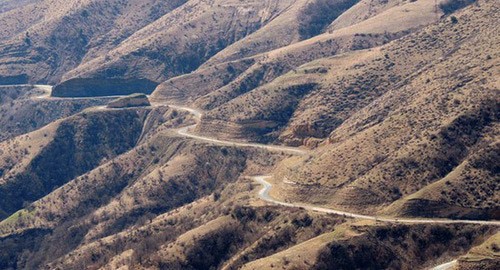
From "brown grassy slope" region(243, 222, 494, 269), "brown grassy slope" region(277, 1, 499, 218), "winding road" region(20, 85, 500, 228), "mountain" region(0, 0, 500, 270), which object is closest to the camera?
"brown grassy slope" region(243, 222, 494, 269)

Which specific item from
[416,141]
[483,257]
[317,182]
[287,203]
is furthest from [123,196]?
[483,257]

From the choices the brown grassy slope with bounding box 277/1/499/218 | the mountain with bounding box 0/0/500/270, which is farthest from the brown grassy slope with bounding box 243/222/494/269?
the brown grassy slope with bounding box 277/1/499/218

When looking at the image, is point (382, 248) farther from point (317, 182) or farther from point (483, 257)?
point (317, 182)

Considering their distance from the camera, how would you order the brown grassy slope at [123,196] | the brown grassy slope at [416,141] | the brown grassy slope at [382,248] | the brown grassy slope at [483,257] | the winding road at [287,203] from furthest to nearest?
the brown grassy slope at [123,196] < the brown grassy slope at [416,141] < the winding road at [287,203] < the brown grassy slope at [382,248] < the brown grassy slope at [483,257]

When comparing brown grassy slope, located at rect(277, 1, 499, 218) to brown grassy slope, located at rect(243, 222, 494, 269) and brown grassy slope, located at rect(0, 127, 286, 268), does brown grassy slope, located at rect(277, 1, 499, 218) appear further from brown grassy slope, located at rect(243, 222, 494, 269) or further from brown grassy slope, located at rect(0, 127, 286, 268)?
brown grassy slope, located at rect(0, 127, 286, 268)

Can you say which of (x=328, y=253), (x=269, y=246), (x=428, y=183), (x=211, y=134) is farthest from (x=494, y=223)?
(x=211, y=134)

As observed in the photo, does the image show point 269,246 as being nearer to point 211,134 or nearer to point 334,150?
point 334,150

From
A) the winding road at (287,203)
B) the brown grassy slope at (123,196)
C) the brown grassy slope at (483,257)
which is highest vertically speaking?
the brown grassy slope at (483,257)

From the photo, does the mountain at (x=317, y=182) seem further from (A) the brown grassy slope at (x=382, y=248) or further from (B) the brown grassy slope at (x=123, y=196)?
(B) the brown grassy slope at (x=123, y=196)

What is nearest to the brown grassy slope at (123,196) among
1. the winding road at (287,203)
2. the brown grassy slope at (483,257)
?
the winding road at (287,203)
